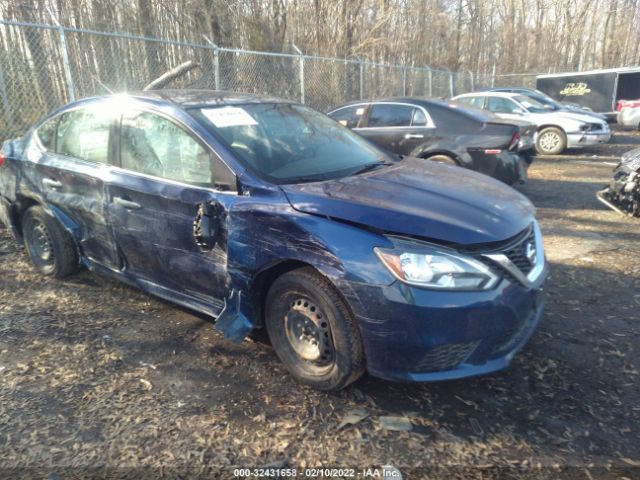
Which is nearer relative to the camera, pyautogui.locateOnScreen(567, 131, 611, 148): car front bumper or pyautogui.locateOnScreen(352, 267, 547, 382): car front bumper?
pyautogui.locateOnScreen(352, 267, 547, 382): car front bumper

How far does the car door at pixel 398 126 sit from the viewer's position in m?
7.26

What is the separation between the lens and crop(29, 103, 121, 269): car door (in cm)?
370

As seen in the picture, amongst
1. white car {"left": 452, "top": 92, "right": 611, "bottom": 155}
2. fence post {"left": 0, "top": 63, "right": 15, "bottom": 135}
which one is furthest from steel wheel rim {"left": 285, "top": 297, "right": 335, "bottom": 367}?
white car {"left": 452, "top": 92, "right": 611, "bottom": 155}

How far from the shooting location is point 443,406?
2.75m

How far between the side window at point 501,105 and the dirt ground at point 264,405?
31.1ft

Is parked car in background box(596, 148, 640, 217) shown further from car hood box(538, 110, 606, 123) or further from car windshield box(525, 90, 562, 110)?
car windshield box(525, 90, 562, 110)

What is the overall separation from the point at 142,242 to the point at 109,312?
0.85m

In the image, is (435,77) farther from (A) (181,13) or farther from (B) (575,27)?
(B) (575,27)

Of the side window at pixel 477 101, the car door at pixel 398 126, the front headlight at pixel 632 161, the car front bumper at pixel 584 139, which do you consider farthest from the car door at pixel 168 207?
the car front bumper at pixel 584 139

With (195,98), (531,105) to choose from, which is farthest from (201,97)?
(531,105)

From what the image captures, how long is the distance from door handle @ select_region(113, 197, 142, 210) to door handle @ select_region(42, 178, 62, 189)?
0.82m

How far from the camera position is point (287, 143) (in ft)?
11.1

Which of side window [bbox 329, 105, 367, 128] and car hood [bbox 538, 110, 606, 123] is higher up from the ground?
side window [bbox 329, 105, 367, 128]

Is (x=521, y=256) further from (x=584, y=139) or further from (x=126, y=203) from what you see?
(x=584, y=139)
